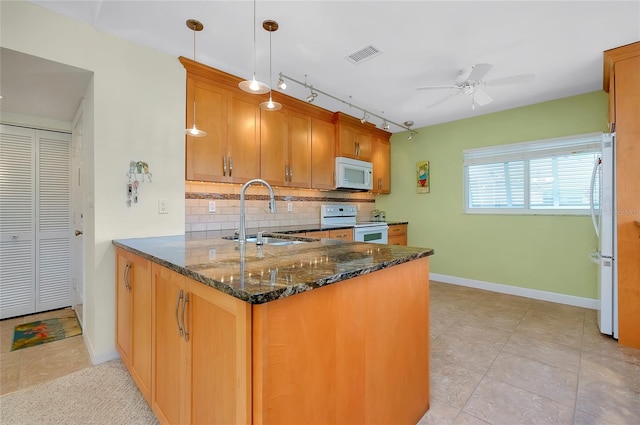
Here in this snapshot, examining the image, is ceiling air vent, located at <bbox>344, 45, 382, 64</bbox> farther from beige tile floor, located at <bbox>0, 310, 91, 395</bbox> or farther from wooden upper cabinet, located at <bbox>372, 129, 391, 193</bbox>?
beige tile floor, located at <bbox>0, 310, 91, 395</bbox>

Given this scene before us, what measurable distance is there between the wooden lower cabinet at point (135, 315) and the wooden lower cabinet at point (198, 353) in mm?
133

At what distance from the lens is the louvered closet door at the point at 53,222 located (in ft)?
10.1

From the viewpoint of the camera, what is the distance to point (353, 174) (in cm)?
419

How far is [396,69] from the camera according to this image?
2.73 metres

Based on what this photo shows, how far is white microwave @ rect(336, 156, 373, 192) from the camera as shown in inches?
158

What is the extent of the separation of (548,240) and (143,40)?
4704 mm

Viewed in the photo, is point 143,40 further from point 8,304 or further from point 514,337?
point 514,337

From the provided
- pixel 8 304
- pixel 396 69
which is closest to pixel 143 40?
pixel 396 69

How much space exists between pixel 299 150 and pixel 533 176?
2996 millimetres

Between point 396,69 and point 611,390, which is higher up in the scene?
point 396,69

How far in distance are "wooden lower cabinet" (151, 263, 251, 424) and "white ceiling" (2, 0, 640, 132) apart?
5.78 ft

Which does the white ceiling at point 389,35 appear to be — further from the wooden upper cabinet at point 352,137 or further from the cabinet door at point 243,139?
the wooden upper cabinet at point 352,137

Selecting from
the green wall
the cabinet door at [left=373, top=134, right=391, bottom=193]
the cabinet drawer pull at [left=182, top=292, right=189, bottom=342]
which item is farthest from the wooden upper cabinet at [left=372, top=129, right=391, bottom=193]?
the cabinet drawer pull at [left=182, top=292, right=189, bottom=342]

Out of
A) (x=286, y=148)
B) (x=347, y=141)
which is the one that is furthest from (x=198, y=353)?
(x=347, y=141)
